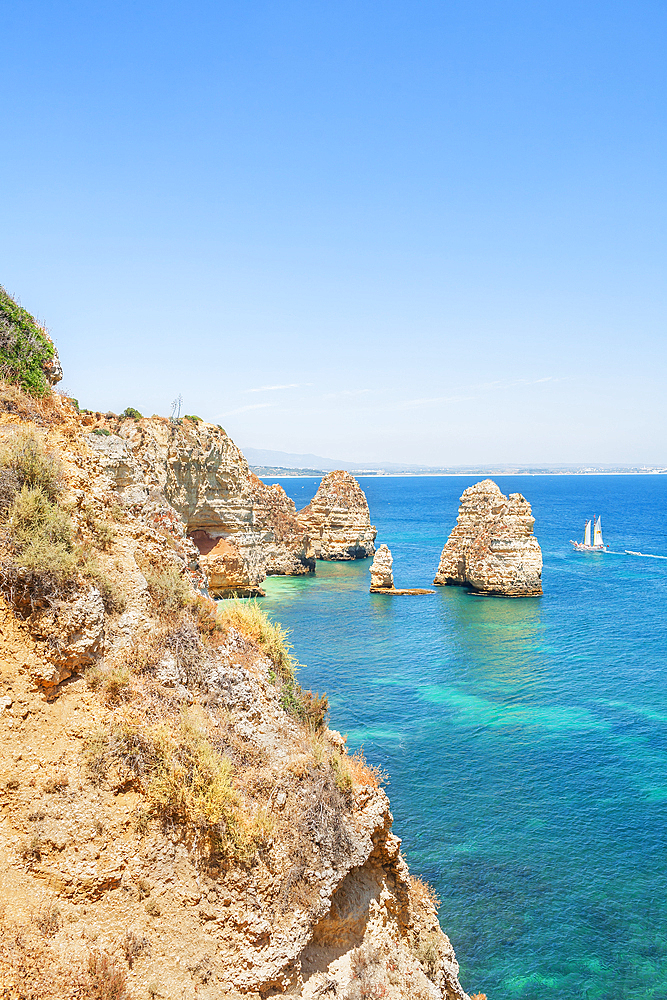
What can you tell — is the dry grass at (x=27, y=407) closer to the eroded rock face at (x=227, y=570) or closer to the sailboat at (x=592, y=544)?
the eroded rock face at (x=227, y=570)

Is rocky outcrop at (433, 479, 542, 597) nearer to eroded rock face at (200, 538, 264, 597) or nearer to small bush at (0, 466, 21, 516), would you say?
eroded rock face at (200, 538, 264, 597)

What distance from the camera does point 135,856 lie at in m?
5.81

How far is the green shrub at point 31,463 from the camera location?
7328mm

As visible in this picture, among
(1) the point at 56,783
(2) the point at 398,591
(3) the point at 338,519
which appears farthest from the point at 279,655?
(3) the point at 338,519

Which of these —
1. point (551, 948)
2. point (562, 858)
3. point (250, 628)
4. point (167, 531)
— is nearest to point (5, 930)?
point (250, 628)

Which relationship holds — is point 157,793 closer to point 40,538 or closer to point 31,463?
point 40,538

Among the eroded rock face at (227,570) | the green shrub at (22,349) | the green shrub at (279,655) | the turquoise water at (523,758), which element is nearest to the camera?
the green shrub at (279,655)

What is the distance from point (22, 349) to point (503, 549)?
142ft

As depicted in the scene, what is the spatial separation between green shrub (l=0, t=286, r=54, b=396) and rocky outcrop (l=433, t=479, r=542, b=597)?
41785 mm

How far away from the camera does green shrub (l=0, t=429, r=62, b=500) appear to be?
24.0ft

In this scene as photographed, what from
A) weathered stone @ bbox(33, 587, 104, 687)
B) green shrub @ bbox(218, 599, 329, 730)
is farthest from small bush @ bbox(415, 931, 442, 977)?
weathered stone @ bbox(33, 587, 104, 687)

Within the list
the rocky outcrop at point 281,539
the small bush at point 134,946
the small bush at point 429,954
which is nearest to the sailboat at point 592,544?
the rocky outcrop at point 281,539

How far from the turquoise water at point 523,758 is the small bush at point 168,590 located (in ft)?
32.2

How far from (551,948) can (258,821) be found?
989 centimetres
